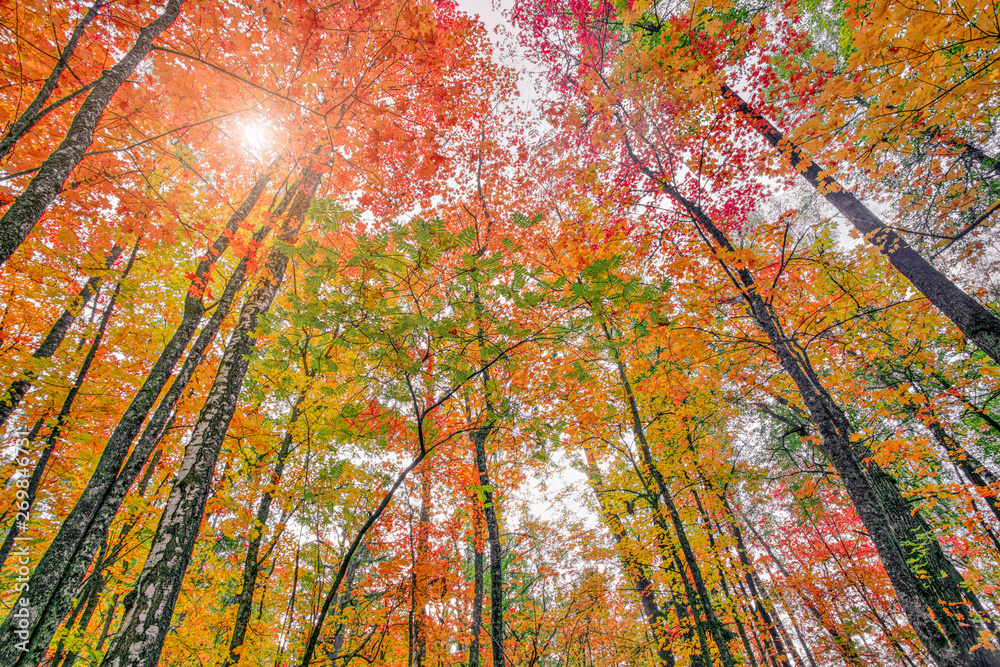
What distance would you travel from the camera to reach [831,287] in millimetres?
7199

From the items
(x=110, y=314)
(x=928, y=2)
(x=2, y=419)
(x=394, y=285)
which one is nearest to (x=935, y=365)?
(x=928, y=2)

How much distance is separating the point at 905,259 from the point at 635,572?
27.1 ft

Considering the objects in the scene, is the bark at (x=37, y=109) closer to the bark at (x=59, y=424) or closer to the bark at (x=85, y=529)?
the bark at (x=85, y=529)

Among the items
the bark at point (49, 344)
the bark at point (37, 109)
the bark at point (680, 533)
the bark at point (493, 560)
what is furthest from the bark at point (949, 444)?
the bark at point (49, 344)

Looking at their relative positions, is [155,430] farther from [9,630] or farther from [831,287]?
[831,287]

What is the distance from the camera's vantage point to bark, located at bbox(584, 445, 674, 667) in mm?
7338

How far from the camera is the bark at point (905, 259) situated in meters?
4.80

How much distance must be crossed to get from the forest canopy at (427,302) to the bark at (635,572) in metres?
0.16

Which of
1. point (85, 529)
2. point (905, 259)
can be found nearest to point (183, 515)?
point (85, 529)

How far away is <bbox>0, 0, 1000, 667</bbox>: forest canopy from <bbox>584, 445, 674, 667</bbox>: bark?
16 centimetres

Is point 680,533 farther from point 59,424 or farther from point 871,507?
point 59,424

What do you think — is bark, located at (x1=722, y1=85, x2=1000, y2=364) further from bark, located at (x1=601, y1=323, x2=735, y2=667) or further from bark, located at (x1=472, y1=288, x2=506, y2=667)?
bark, located at (x1=472, y1=288, x2=506, y2=667)

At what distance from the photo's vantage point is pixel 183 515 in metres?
2.76

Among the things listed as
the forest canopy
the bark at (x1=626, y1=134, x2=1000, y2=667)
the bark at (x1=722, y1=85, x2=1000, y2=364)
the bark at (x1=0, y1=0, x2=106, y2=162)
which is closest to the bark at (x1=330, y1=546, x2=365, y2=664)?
the forest canopy
